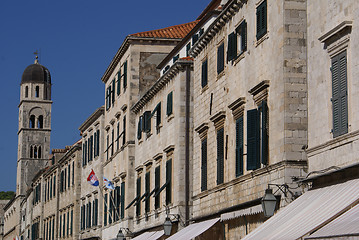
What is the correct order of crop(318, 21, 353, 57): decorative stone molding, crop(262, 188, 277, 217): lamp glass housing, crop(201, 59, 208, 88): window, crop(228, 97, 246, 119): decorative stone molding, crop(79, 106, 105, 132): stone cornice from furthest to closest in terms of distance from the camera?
crop(79, 106, 105, 132): stone cornice
crop(201, 59, 208, 88): window
crop(228, 97, 246, 119): decorative stone molding
crop(262, 188, 277, 217): lamp glass housing
crop(318, 21, 353, 57): decorative stone molding

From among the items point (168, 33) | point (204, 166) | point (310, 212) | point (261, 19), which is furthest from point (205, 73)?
point (168, 33)

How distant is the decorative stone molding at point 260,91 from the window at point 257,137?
222mm

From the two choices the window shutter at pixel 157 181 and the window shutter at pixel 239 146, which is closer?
the window shutter at pixel 239 146

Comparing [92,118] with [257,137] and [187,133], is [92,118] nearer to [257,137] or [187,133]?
[187,133]

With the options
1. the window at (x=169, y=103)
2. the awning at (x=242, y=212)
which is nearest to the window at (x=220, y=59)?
the awning at (x=242, y=212)

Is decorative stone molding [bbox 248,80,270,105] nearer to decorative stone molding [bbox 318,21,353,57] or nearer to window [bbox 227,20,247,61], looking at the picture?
window [bbox 227,20,247,61]

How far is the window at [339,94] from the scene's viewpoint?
18.2 meters

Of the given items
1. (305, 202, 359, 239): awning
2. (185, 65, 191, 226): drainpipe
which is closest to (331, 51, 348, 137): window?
(305, 202, 359, 239): awning

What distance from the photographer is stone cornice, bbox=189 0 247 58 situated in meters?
26.3

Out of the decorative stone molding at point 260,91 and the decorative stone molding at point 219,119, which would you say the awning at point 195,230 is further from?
the decorative stone molding at point 260,91

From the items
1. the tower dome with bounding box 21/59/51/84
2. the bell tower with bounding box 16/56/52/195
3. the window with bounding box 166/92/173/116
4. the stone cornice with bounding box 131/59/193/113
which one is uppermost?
the tower dome with bounding box 21/59/51/84

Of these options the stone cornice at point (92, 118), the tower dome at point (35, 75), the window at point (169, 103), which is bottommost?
the window at point (169, 103)

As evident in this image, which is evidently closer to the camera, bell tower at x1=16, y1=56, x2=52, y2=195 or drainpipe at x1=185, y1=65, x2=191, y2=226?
drainpipe at x1=185, y1=65, x2=191, y2=226

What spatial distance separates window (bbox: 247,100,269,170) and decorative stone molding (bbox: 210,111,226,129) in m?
3.41
